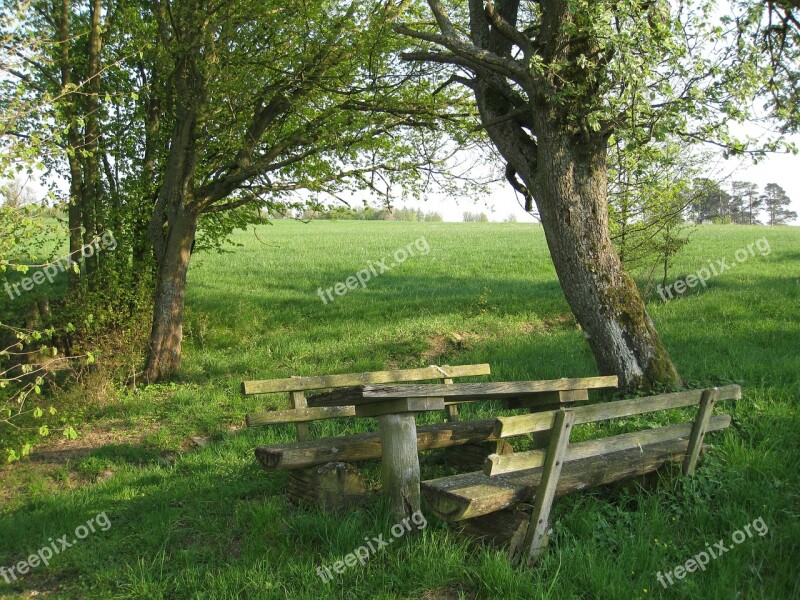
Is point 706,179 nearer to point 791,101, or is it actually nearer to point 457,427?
point 791,101

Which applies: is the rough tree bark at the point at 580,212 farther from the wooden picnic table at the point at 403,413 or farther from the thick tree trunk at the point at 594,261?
the wooden picnic table at the point at 403,413

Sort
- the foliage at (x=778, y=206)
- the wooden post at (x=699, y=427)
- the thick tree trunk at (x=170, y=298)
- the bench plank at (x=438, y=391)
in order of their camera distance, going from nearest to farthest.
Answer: the bench plank at (x=438, y=391) → the wooden post at (x=699, y=427) → the thick tree trunk at (x=170, y=298) → the foliage at (x=778, y=206)

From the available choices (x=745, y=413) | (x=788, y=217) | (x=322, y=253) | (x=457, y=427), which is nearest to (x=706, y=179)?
(x=745, y=413)

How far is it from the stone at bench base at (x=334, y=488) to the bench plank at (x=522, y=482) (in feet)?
2.85

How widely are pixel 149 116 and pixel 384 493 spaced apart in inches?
387

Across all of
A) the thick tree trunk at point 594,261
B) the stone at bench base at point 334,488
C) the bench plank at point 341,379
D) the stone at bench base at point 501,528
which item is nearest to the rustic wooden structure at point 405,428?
the stone at bench base at point 334,488

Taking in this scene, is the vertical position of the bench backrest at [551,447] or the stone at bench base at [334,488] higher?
the bench backrest at [551,447]

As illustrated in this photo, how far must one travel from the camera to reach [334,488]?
18.0ft

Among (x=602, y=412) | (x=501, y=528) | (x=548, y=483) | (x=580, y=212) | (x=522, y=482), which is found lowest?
(x=501, y=528)

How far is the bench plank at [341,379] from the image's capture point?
20.8 feet

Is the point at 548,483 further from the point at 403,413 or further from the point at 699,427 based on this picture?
the point at 699,427

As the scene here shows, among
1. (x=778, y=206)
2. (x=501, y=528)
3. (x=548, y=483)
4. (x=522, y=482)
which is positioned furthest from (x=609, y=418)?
(x=778, y=206)

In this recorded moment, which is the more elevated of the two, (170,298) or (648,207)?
(648,207)

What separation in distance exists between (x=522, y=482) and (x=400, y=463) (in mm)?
972
